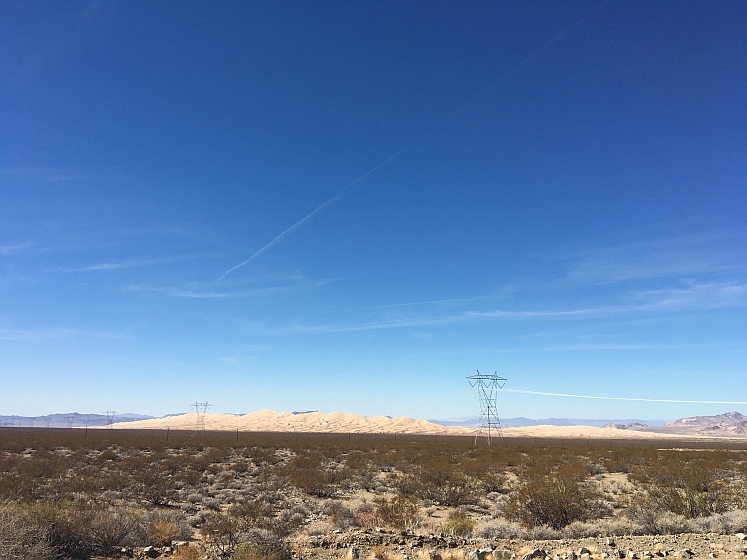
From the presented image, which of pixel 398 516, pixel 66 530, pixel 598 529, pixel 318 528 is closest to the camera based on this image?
pixel 66 530

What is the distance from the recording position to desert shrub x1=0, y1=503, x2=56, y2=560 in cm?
1054

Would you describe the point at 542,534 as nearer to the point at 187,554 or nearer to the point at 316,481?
the point at 187,554

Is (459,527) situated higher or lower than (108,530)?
lower

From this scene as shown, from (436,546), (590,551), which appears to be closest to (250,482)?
(436,546)

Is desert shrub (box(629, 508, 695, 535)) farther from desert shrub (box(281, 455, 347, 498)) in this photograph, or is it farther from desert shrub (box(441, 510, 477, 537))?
desert shrub (box(281, 455, 347, 498))

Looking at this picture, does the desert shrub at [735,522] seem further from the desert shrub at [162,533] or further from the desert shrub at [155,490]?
the desert shrub at [155,490]

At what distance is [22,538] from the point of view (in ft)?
36.3

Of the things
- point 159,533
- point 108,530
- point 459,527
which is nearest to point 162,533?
point 159,533

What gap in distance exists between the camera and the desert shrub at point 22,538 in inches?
415

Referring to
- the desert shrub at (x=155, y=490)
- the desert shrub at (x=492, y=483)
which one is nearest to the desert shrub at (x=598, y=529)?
the desert shrub at (x=492, y=483)

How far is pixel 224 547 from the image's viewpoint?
13281mm

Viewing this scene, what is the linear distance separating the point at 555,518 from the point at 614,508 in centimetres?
532

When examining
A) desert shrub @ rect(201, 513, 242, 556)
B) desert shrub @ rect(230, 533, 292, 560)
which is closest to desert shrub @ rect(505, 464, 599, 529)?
desert shrub @ rect(230, 533, 292, 560)

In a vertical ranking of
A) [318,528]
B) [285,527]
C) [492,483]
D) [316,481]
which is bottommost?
[492,483]
